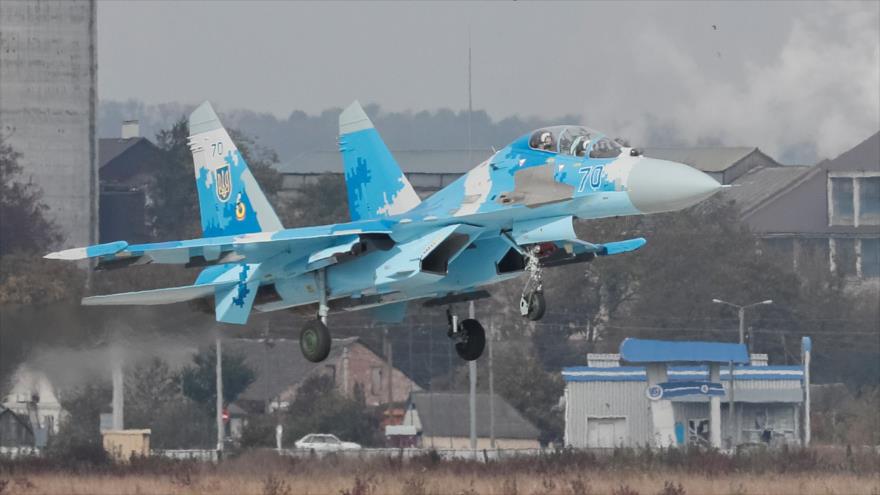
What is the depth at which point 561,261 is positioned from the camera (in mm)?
22844

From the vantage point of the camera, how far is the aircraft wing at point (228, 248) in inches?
910

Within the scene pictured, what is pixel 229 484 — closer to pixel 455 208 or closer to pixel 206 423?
pixel 455 208

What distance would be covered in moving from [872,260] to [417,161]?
21.2m

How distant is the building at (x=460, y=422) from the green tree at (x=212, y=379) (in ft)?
18.2

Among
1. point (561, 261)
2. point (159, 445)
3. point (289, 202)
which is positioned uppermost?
point (289, 202)

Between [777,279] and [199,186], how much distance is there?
4277cm

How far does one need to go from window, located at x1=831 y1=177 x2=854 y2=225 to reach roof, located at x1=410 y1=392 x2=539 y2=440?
2298cm

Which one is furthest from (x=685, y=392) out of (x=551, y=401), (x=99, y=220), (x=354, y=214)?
(x=99, y=220)

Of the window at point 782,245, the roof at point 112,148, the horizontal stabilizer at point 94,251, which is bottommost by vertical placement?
the horizontal stabilizer at point 94,251

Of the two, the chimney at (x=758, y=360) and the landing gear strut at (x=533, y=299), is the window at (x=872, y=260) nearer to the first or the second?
the chimney at (x=758, y=360)

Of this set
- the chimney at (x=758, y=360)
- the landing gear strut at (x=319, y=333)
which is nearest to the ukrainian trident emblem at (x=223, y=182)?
the landing gear strut at (x=319, y=333)

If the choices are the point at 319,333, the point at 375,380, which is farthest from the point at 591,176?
the point at 375,380

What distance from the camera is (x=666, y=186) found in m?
21.1

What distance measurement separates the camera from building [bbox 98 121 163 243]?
75312 mm
